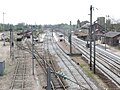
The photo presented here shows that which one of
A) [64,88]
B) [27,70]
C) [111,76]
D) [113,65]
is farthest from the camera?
[113,65]

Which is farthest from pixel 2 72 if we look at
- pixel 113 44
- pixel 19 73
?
pixel 113 44

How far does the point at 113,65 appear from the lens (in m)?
29.4

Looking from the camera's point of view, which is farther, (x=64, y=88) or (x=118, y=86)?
(x=118, y=86)

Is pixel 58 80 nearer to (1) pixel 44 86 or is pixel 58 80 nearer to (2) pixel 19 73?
(1) pixel 44 86

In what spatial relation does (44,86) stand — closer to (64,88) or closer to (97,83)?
(64,88)

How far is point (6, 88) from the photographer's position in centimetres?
1934

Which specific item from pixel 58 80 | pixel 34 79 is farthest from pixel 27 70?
pixel 58 80

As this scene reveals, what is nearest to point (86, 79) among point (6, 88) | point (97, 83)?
point (97, 83)

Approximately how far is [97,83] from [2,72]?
917 centimetres

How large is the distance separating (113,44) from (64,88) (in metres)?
36.4

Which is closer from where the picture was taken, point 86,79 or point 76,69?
point 86,79

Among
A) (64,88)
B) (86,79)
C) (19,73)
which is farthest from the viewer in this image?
(19,73)

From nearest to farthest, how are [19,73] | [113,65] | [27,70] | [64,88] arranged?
[64,88] < [19,73] < [27,70] < [113,65]

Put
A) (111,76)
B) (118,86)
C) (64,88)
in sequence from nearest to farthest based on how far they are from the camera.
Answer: (64,88)
(118,86)
(111,76)
